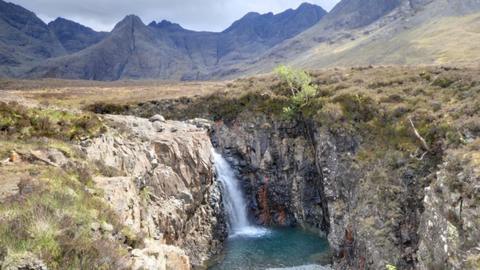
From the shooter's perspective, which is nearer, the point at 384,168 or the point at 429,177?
the point at 429,177

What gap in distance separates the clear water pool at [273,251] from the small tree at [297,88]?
1601 cm

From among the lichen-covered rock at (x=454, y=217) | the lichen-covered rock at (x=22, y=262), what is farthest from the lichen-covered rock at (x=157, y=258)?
the lichen-covered rock at (x=454, y=217)

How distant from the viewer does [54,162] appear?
760 inches

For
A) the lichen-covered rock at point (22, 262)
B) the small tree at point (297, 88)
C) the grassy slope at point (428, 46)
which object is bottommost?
the lichen-covered rock at point (22, 262)

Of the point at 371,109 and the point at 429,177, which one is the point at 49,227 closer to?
the point at 429,177

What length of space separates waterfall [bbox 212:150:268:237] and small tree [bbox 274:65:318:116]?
10.9 m

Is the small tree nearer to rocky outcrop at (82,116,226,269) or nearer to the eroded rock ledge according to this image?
the eroded rock ledge

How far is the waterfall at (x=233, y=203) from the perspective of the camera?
44.6 m

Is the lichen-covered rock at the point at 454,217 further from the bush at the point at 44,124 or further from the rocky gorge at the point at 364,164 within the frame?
the bush at the point at 44,124

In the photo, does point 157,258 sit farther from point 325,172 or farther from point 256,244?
point 325,172

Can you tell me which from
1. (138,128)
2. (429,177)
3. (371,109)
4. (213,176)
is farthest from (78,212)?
(371,109)

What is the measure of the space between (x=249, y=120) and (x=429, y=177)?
26453mm

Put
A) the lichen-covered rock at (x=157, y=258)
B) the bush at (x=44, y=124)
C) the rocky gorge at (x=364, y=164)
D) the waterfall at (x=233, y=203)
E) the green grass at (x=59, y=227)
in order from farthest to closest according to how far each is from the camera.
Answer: the waterfall at (x=233, y=203)
the rocky gorge at (x=364, y=164)
the bush at (x=44, y=124)
the lichen-covered rock at (x=157, y=258)
the green grass at (x=59, y=227)

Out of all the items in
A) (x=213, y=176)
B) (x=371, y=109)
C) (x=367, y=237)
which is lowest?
(x=367, y=237)
